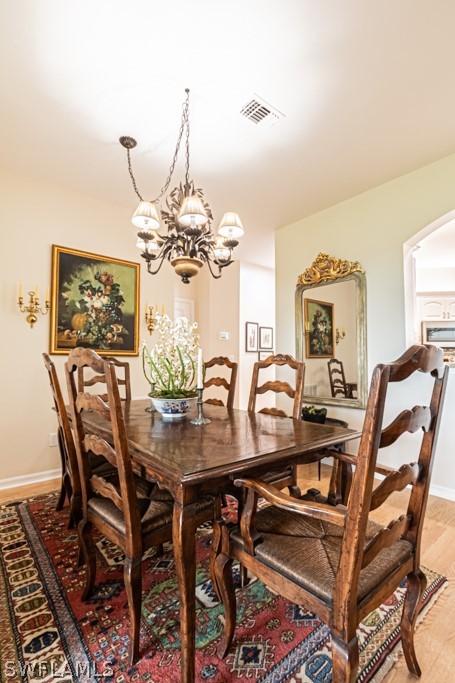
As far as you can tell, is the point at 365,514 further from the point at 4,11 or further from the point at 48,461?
the point at 48,461

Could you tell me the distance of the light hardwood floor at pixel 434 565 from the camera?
1142 millimetres

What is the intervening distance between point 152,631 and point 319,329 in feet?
9.66

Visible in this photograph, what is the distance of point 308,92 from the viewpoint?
2021 millimetres

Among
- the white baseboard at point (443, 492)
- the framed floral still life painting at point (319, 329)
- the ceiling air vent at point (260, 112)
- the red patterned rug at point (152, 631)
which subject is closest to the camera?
the red patterned rug at point (152, 631)

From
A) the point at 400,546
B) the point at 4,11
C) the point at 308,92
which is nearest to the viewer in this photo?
the point at 400,546

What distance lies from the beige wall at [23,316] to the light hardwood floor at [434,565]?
0.35 m

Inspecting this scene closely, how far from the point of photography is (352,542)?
2.61 feet

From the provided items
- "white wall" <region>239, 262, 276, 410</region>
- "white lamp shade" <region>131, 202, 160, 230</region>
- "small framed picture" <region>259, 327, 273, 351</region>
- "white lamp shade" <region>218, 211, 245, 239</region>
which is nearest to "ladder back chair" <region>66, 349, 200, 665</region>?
"white lamp shade" <region>131, 202, 160, 230</region>

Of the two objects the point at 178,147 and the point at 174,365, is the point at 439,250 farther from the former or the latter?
the point at 174,365

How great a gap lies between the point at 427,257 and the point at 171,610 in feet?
19.1

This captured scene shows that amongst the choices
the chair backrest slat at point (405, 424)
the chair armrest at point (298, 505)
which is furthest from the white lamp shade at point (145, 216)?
the chair backrest slat at point (405, 424)

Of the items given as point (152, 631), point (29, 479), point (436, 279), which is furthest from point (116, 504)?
point (436, 279)

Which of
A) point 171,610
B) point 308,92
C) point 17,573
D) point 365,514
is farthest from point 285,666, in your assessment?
point 308,92

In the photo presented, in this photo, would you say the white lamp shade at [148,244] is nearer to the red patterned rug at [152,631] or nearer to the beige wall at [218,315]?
the red patterned rug at [152,631]
